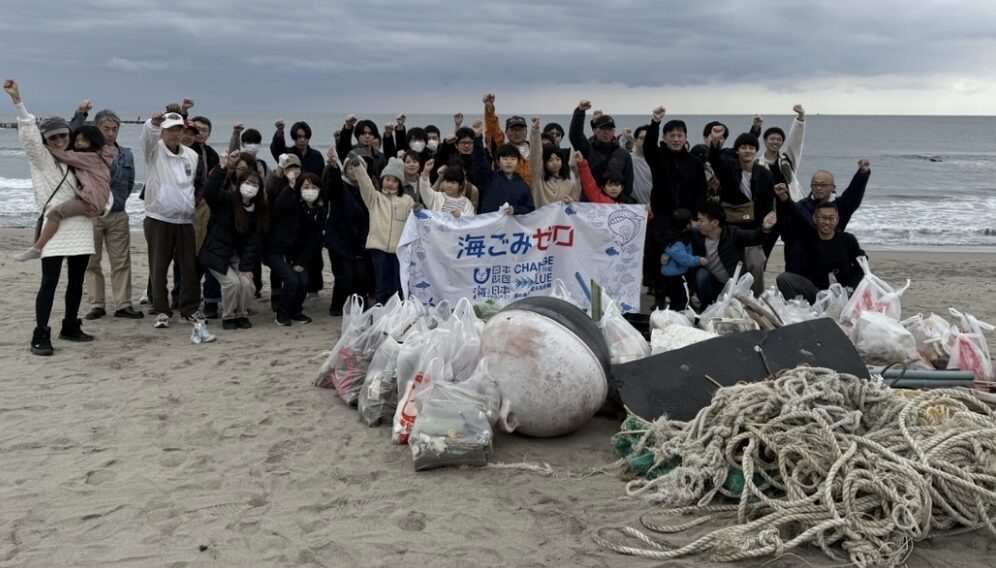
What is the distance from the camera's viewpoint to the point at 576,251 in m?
7.80

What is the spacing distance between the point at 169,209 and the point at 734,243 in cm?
523

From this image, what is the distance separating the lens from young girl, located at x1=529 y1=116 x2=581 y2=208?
780cm

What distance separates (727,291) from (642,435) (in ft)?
7.25

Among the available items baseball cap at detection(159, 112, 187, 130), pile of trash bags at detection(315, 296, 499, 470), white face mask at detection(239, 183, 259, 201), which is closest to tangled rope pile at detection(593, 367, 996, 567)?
pile of trash bags at detection(315, 296, 499, 470)

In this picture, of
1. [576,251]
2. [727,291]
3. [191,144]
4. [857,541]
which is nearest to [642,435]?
[857,541]

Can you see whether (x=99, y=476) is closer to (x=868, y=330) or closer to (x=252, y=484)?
(x=252, y=484)

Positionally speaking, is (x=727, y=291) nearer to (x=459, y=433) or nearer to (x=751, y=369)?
(x=751, y=369)

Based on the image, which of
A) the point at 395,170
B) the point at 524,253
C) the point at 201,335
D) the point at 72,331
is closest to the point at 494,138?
the point at 395,170

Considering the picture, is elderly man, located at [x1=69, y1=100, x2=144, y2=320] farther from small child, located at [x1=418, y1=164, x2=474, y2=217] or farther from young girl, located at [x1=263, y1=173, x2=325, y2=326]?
small child, located at [x1=418, y1=164, x2=474, y2=217]

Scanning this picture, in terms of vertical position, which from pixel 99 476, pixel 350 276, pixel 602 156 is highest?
pixel 602 156

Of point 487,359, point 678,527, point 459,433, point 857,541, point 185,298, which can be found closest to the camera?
point 857,541

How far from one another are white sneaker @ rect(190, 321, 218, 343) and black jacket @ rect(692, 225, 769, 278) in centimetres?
472

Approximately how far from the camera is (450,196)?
25.1ft

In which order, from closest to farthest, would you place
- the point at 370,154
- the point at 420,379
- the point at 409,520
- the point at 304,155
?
the point at 409,520, the point at 420,379, the point at 370,154, the point at 304,155
